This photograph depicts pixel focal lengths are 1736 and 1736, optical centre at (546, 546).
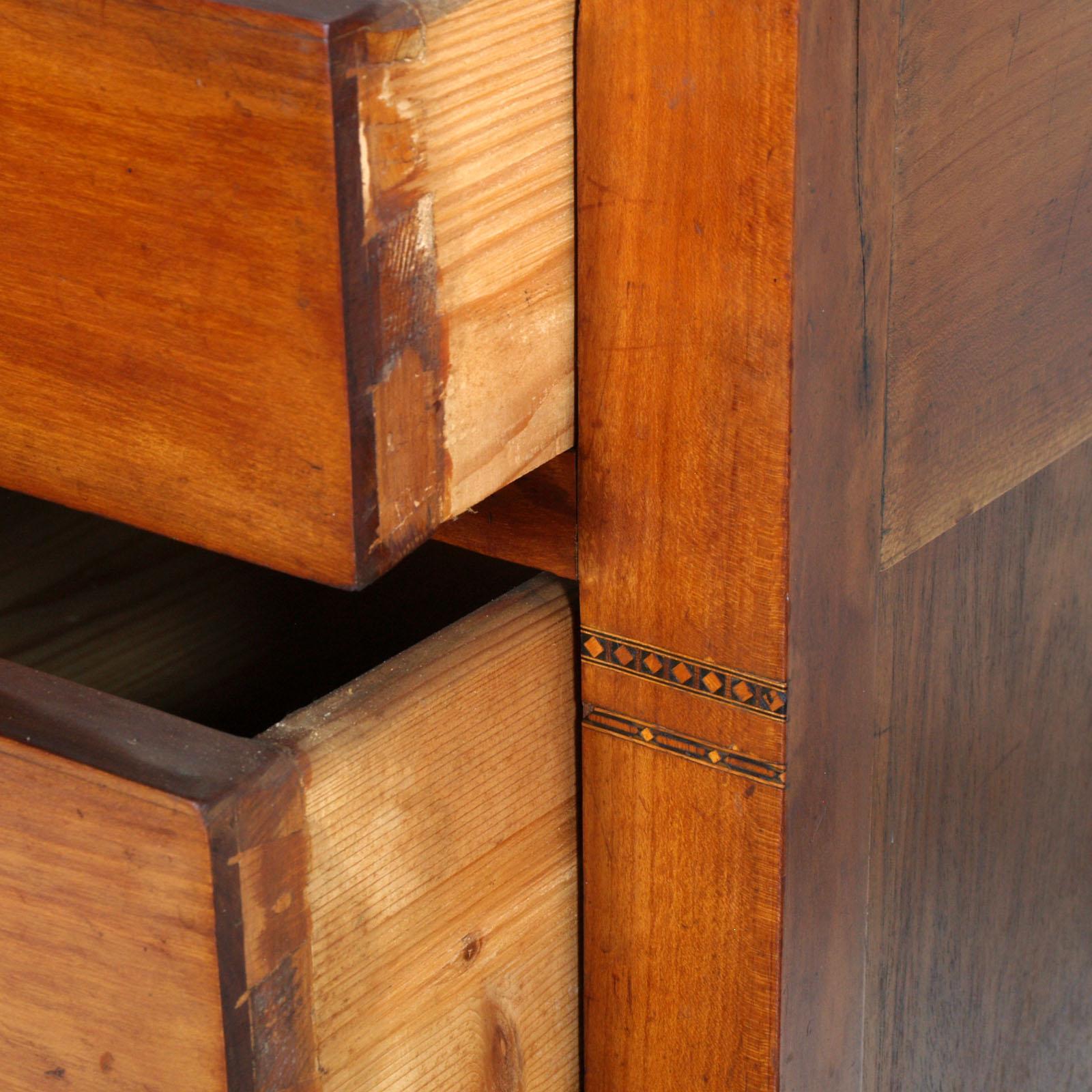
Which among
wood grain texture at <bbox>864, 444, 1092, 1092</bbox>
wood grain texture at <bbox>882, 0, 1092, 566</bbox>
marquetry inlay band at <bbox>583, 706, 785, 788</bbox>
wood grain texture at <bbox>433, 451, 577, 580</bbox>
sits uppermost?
wood grain texture at <bbox>882, 0, 1092, 566</bbox>

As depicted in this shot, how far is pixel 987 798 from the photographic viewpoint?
72 cm

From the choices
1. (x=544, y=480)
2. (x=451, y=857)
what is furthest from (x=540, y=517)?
(x=451, y=857)

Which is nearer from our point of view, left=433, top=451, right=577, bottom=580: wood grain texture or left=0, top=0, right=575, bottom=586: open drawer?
left=0, top=0, right=575, bottom=586: open drawer

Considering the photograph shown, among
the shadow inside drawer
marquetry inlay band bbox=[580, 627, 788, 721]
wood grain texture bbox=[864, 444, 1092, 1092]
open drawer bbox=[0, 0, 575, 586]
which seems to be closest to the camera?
open drawer bbox=[0, 0, 575, 586]

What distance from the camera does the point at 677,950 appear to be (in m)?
0.60

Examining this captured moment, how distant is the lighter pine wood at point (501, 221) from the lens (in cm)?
45

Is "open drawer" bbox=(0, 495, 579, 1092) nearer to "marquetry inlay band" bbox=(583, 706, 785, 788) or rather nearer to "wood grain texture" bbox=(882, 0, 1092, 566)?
"marquetry inlay band" bbox=(583, 706, 785, 788)

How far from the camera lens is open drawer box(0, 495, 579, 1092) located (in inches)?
18.5

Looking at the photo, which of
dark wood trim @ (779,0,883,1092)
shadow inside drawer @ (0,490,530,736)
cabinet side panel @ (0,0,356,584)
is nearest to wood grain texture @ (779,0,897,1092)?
dark wood trim @ (779,0,883,1092)

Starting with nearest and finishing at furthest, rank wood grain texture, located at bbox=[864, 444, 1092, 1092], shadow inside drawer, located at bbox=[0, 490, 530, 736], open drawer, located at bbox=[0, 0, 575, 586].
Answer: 1. open drawer, located at bbox=[0, 0, 575, 586]
2. wood grain texture, located at bbox=[864, 444, 1092, 1092]
3. shadow inside drawer, located at bbox=[0, 490, 530, 736]

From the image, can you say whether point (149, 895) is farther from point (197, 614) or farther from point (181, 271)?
point (197, 614)

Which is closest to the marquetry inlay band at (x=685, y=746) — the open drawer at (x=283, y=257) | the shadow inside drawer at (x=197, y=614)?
the open drawer at (x=283, y=257)

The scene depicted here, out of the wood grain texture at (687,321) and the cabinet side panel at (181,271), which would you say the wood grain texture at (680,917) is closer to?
the wood grain texture at (687,321)

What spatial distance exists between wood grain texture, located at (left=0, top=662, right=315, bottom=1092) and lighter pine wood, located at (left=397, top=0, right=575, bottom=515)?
11 cm
